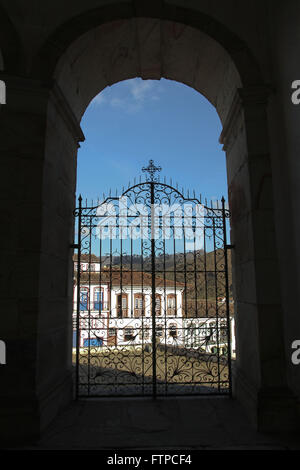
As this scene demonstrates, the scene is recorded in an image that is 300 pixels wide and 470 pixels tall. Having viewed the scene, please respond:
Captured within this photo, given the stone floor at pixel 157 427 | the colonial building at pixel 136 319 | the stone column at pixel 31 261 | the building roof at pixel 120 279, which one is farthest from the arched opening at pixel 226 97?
the building roof at pixel 120 279

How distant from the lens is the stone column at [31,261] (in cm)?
361

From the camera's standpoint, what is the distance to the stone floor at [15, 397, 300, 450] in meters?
3.30

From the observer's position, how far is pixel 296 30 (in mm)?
3908

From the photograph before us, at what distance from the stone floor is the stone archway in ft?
0.71

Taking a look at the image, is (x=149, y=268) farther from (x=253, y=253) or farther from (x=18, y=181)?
(x=18, y=181)

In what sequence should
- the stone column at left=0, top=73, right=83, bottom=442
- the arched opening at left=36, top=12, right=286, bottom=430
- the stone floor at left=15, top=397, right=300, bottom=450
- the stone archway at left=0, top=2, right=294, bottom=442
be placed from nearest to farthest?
the stone floor at left=15, top=397, right=300, bottom=450 → the stone column at left=0, top=73, right=83, bottom=442 → the stone archway at left=0, top=2, right=294, bottom=442 → the arched opening at left=36, top=12, right=286, bottom=430

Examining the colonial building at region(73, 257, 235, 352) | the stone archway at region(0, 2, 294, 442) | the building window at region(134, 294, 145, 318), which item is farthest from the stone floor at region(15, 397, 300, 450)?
the building window at region(134, 294, 145, 318)

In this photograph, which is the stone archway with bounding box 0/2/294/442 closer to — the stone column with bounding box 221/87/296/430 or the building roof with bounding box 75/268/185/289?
the stone column with bounding box 221/87/296/430

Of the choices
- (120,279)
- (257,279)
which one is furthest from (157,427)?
(120,279)

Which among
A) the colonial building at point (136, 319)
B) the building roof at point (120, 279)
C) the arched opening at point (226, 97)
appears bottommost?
the colonial building at point (136, 319)

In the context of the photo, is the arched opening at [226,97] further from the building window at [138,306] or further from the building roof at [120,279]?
the building window at [138,306]

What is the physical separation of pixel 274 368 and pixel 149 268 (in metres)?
2.56

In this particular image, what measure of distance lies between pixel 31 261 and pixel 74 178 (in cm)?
216

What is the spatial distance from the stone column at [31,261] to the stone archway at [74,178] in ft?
0.04
